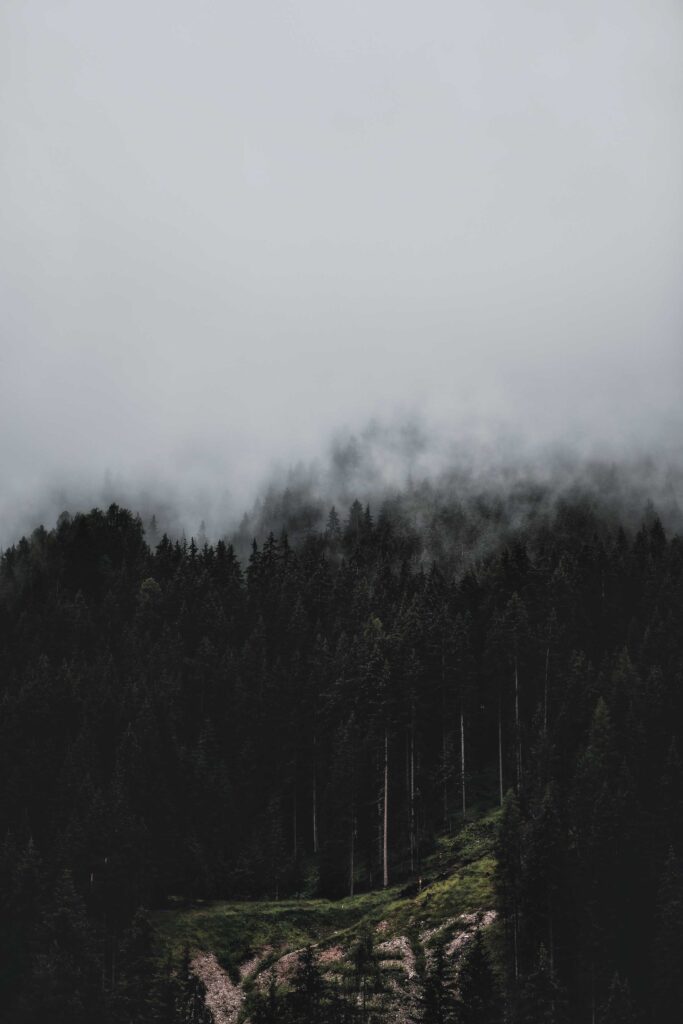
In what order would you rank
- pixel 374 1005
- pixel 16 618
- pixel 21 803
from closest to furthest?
pixel 374 1005 < pixel 21 803 < pixel 16 618

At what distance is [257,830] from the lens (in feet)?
269

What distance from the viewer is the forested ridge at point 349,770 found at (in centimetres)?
5588

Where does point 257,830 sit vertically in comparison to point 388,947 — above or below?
above

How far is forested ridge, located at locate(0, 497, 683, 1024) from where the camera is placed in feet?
183

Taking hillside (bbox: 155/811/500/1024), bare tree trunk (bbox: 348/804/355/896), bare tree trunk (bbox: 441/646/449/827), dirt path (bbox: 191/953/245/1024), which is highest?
bare tree trunk (bbox: 441/646/449/827)

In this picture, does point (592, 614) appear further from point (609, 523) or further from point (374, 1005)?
point (609, 523)

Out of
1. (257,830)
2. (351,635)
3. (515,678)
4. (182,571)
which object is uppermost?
(182,571)

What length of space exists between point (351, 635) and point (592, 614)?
25519 millimetres

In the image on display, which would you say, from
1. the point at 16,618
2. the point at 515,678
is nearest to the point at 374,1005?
the point at 515,678

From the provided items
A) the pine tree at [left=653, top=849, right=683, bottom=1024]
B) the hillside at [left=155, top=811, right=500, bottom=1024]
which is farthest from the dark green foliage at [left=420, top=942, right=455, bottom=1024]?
the pine tree at [left=653, top=849, right=683, bottom=1024]

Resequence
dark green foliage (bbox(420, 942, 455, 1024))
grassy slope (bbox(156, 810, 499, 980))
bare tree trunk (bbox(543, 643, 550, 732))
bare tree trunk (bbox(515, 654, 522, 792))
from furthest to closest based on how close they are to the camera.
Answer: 1. bare tree trunk (bbox(543, 643, 550, 732))
2. bare tree trunk (bbox(515, 654, 522, 792))
3. grassy slope (bbox(156, 810, 499, 980))
4. dark green foliage (bbox(420, 942, 455, 1024))

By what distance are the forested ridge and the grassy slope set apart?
2988mm

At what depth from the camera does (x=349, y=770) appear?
261 feet

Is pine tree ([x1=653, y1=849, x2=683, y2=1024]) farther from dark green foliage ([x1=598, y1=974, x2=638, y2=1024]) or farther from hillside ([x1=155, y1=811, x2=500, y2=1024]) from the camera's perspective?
hillside ([x1=155, y1=811, x2=500, y2=1024])
